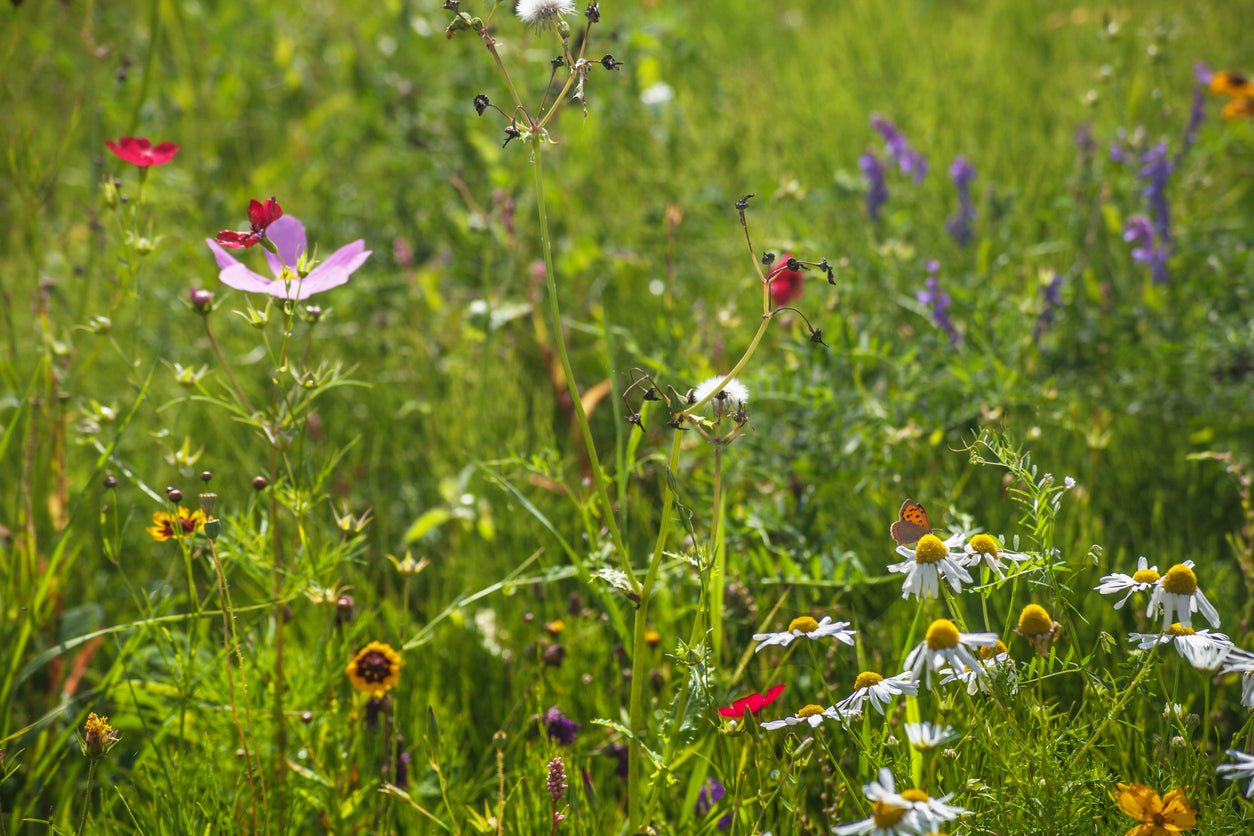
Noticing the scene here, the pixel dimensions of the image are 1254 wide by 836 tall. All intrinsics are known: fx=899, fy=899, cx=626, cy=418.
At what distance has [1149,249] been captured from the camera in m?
2.06

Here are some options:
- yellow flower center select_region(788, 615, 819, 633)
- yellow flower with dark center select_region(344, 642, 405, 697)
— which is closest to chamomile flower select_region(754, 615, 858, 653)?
yellow flower center select_region(788, 615, 819, 633)

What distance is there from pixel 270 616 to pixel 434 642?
0.27 meters

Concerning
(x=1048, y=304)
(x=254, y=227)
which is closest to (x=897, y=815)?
(x=254, y=227)

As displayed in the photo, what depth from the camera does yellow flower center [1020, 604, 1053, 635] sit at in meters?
0.92

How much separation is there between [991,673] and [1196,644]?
20 centimetres


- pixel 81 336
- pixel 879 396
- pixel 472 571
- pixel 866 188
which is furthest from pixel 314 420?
pixel 866 188

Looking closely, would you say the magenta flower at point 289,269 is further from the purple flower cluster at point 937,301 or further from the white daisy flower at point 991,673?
the purple flower cluster at point 937,301

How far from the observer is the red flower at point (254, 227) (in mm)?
1039

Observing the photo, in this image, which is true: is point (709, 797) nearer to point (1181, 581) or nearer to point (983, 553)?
point (983, 553)

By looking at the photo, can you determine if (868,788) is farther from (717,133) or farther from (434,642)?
(717,133)

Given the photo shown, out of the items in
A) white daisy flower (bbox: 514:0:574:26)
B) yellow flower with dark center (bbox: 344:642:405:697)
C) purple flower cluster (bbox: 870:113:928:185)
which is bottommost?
yellow flower with dark center (bbox: 344:642:405:697)

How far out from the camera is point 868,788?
801 mm

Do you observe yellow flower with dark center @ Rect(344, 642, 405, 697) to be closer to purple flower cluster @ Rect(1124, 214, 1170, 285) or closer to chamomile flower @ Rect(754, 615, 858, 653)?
chamomile flower @ Rect(754, 615, 858, 653)

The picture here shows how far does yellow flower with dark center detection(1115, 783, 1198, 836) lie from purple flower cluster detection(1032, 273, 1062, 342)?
3.76 ft
